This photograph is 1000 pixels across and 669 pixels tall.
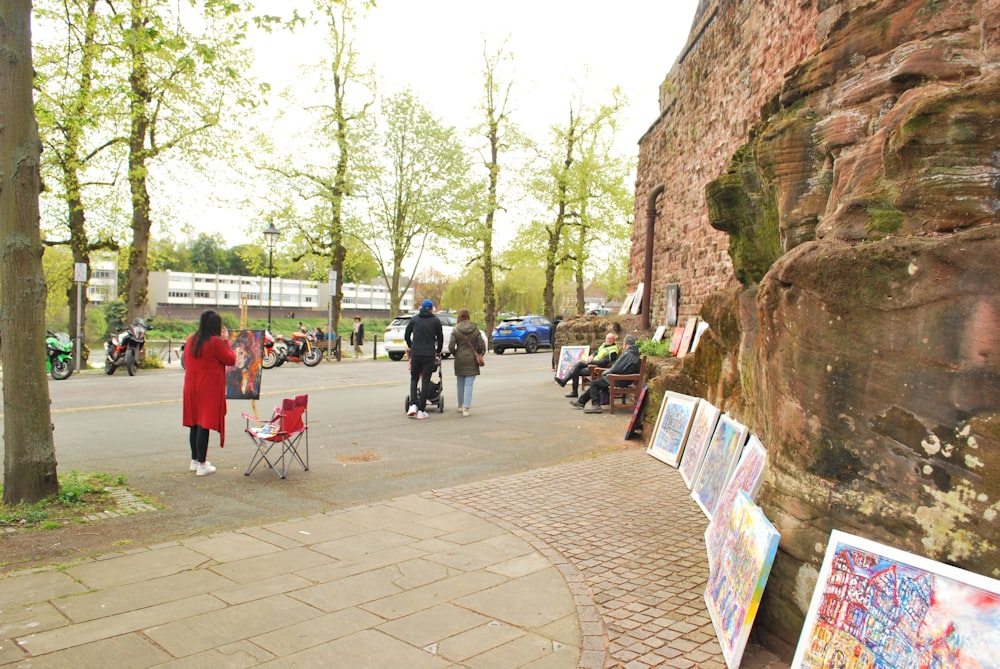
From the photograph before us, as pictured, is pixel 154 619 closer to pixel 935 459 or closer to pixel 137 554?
pixel 137 554

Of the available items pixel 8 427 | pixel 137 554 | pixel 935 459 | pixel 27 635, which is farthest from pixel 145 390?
pixel 935 459

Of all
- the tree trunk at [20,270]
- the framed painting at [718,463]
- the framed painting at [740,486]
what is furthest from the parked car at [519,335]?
the framed painting at [740,486]

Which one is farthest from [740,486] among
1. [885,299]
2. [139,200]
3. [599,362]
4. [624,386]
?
[139,200]

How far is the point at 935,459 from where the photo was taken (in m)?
2.83

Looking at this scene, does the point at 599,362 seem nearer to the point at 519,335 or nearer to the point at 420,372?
the point at 420,372

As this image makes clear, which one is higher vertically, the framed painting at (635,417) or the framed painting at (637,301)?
the framed painting at (637,301)

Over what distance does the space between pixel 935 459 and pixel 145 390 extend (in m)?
14.8

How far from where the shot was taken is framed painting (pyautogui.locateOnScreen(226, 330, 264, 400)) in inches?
311

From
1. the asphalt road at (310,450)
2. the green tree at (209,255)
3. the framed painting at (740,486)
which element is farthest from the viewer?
the green tree at (209,255)

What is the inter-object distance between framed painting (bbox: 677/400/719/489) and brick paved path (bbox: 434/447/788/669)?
0.65 feet

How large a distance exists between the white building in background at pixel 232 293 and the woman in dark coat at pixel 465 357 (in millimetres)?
43964

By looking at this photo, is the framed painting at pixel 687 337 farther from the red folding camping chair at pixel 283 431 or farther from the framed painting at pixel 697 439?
the red folding camping chair at pixel 283 431

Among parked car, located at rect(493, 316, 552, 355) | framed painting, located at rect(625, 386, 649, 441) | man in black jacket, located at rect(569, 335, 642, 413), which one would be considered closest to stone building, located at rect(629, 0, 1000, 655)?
framed painting, located at rect(625, 386, 649, 441)

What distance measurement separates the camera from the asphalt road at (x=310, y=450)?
5578 mm
